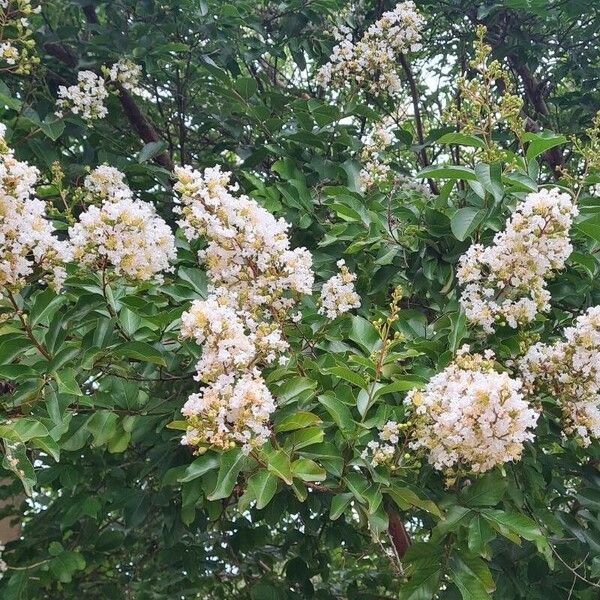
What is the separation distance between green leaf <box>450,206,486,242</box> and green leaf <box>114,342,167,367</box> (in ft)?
2.18

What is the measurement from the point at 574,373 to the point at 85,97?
1661 mm

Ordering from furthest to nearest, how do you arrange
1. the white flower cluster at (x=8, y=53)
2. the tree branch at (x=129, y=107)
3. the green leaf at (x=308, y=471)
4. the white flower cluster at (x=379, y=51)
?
the tree branch at (x=129, y=107), the white flower cluster at (x=379, y=51), the white flower cluster at (x=8, y=53), the green leaf at (x=308, y=471)

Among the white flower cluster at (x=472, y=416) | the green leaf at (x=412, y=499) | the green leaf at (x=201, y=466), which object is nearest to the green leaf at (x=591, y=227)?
the white flower cluster at (x=472, y=416)

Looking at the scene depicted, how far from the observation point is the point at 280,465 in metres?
1.43

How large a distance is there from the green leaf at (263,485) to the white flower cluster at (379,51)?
1.55 m

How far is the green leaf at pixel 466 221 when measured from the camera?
5.87ft

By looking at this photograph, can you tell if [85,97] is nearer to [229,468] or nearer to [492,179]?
[492,179]

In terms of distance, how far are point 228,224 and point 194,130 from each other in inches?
69.1

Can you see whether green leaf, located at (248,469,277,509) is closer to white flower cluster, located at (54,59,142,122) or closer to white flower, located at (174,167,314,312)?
white flower, located at (174,167,314,312)

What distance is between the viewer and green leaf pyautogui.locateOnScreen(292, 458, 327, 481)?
1.43 meters

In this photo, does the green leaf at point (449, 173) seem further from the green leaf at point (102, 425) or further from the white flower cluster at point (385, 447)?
the green leaf at point (102, 425)

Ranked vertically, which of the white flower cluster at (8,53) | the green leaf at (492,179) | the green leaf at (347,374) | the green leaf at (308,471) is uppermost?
the white flower cluster at (8,53)

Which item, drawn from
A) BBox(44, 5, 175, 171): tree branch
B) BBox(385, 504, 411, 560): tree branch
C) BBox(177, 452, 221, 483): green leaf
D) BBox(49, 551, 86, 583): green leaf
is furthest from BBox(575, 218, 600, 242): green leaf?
BBox(49, 551, 86, 583): green leaf

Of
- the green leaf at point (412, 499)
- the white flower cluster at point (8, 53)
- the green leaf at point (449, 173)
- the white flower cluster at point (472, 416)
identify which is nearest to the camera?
the white flower cluster at point (472, 416)
